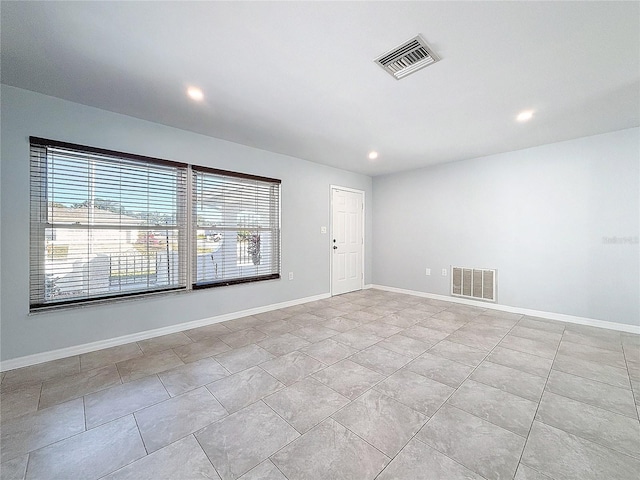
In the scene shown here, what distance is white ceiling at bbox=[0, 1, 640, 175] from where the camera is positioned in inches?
62.1

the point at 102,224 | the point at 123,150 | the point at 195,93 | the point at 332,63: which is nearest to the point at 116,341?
the point at 102,224

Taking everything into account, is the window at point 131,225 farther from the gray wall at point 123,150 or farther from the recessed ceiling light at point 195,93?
the recessed ceiling light at point 195,93

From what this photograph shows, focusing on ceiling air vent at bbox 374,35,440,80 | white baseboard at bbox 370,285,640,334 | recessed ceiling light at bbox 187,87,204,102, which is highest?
recessed ceiling light at bbox 187,87,204,102

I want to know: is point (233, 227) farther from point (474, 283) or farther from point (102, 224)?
point (474, 283)

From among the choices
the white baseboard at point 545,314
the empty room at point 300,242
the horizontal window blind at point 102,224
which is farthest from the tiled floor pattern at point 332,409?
the horizontal window blind at point 102,224

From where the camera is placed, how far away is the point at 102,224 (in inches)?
108

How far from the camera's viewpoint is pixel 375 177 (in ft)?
19.5

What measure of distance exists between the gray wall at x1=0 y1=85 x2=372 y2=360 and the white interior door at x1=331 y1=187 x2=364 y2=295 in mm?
682

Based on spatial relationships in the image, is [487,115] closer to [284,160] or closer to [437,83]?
[437,83]

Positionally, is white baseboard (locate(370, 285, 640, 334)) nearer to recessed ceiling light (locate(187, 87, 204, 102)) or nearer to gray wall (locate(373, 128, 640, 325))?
gray wall (locate(373, 128, 640, 325))

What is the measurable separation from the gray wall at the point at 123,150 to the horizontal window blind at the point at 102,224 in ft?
0.34

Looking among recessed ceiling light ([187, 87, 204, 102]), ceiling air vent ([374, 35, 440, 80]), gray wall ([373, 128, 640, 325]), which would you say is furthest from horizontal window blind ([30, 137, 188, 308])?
gray wall ([373, 128, 640, 325])

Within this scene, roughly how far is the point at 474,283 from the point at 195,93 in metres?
4.84

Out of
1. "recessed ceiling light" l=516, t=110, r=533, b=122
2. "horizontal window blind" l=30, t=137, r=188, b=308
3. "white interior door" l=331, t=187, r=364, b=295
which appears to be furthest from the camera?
"white interior door" l=331, t=187, r=364, b=295
